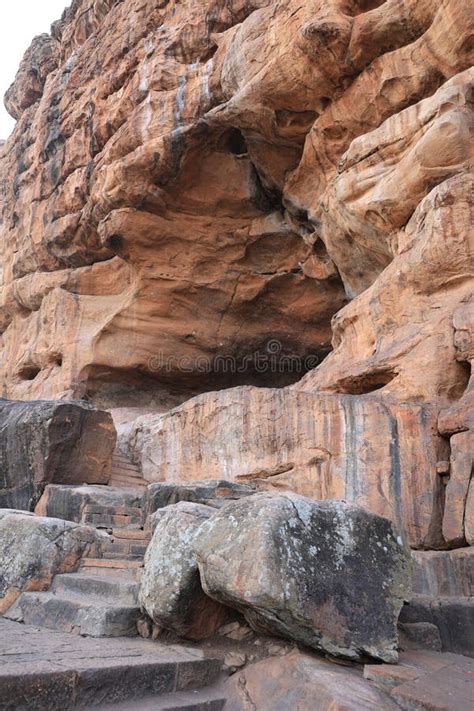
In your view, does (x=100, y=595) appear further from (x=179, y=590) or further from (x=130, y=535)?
(x=130, y=535)

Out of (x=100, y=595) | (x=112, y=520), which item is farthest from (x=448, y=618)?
(x=112, y=520)

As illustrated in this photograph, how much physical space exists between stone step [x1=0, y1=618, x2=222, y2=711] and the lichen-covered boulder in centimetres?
19

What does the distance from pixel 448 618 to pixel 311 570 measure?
2029 mm

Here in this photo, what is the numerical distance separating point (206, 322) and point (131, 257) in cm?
285

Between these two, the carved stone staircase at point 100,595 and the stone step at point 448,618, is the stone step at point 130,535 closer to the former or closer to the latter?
the carved stone staircase at point 100,595

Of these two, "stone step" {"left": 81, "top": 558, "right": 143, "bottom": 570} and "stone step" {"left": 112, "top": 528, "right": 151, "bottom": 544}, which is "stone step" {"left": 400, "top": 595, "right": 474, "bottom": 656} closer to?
"stone step" {"left": 81, "top": 558, "right": 143, "bottom": 570}

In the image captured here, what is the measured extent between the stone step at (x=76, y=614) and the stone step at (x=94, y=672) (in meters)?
0.15

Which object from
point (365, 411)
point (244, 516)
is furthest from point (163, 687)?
point (365, 411)

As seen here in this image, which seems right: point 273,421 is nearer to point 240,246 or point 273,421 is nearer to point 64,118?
point 240,246

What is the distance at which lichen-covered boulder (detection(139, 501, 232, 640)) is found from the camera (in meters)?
4.29

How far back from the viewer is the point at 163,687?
379 cm

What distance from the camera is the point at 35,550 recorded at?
5.65m

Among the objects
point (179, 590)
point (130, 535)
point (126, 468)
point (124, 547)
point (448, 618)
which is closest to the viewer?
point (179, 590)

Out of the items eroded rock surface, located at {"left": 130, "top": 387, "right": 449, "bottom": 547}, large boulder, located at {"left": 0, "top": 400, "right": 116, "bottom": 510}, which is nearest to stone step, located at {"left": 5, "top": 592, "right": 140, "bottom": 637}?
eroded rock surface, located at {"left": 130, "top": 387, "right": 449, "bottom": 547}
